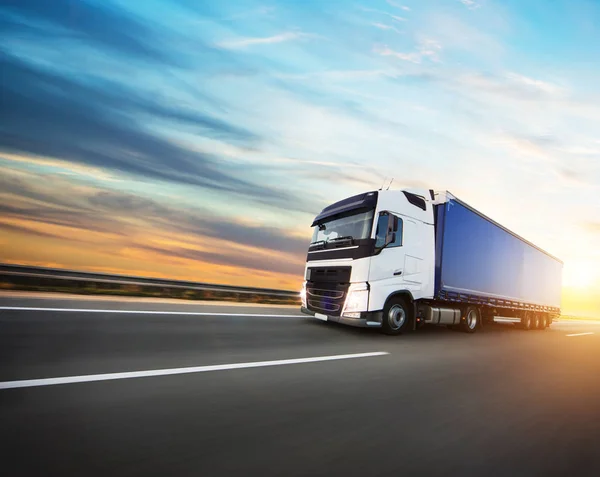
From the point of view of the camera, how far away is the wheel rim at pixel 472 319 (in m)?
13.2

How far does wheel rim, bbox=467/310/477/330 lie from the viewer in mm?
13203

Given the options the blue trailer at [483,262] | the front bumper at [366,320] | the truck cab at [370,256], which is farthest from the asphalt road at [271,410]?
the blue trailer at [483,262]

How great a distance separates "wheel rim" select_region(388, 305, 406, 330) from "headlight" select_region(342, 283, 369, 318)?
909mm

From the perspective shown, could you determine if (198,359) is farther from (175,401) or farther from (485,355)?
(485,355)

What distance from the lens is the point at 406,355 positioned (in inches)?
304

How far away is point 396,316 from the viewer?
34.2 feet

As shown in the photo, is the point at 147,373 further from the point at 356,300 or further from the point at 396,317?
the point at 396,317

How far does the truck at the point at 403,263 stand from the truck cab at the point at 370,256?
0.02 metres

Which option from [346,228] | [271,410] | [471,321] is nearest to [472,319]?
[471,321]

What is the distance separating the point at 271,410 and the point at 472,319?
10.9m

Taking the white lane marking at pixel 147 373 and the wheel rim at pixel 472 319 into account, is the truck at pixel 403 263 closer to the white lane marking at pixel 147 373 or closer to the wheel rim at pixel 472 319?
the wheel rim at pixel 472 319

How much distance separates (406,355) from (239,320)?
3982 millimetres

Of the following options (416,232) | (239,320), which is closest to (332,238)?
(416,232)

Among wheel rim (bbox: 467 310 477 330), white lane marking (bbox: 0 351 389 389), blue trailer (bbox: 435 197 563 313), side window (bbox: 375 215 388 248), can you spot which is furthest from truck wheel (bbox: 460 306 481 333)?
white lane marking (bbox: 0 351 389 389)
